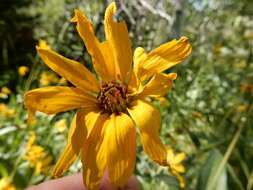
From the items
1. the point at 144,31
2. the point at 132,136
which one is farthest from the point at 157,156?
the point at 144,31

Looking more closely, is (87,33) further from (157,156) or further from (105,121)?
(157,156)

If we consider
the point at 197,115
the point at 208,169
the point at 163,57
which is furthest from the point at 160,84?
the point at 197,115

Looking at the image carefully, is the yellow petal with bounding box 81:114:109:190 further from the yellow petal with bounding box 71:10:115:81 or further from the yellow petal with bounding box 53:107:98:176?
the yellow petal with bounding box 71:10:115:81

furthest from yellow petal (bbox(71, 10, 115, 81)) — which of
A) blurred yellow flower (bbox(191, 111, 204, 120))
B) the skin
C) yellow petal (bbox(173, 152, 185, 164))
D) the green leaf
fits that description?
blurred yellow flower (bbox(191, 111, 204, 120))

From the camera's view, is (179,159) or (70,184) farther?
(179,159)

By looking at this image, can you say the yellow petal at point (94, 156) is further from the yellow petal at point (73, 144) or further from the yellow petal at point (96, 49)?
the yellow petal at point (96, 49)

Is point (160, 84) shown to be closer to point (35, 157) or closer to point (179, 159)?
point (179, 159)
